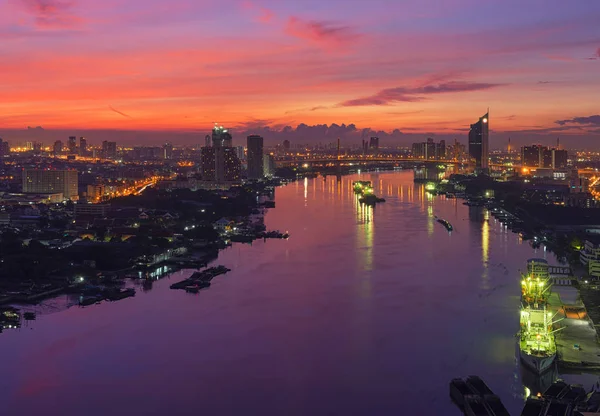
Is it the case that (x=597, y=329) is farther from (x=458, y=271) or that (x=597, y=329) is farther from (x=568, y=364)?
(x=458, y=271)

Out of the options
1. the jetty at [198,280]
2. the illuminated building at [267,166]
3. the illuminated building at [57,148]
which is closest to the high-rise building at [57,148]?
the illuminated building at [57,148]

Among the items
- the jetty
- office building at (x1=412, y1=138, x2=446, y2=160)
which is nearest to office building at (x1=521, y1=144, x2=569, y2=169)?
office building at (x1=412, y1=138, x2=446, y2=160)

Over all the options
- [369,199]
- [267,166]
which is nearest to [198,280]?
[369,199]

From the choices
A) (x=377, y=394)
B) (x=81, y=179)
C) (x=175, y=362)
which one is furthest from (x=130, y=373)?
(x=81, y=179)

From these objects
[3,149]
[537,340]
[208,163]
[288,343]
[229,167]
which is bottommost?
[288,343]

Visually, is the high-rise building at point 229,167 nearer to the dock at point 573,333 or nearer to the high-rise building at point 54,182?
the high-rise building at point 54,182

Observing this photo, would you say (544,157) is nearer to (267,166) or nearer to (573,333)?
(267,166)

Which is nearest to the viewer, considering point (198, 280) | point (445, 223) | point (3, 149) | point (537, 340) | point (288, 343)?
point (537, 340)
